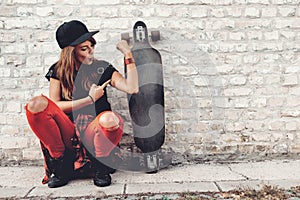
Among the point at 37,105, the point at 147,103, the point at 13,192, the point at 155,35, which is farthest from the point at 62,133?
the point at 155,35

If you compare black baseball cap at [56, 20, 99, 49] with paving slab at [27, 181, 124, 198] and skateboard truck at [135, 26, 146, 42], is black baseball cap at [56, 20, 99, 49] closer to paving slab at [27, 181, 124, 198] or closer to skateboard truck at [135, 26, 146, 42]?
skateboard truck at [135, 26, 146, 42]

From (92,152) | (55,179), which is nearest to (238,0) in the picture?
(92,152)

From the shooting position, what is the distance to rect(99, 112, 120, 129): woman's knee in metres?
3.06

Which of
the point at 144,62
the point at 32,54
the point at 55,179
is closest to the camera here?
the point at 55,179

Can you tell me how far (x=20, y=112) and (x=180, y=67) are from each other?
178cm

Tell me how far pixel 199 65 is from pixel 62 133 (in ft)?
5.37

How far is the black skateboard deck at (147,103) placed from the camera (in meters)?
3.41

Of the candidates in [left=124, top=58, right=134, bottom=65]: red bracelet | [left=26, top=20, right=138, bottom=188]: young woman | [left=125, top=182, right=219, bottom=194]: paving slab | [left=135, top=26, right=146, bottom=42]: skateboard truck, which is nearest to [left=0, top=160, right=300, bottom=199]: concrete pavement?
[left=125, top=182, right=219, bottom=194]: paving slab

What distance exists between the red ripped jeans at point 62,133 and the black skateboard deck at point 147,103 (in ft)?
0.95

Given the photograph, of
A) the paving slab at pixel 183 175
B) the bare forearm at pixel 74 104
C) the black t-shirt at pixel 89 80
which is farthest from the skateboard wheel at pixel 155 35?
the paving slab at pixel 183 175

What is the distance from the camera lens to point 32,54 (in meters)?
3.79

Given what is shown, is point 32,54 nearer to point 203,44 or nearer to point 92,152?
point 92,152

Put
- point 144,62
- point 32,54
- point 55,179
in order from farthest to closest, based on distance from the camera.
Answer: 1. point 32,54
2. point 144,62
3. point 55,179

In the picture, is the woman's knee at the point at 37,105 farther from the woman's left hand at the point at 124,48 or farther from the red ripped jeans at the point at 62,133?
the woman's left hand at the point at 124,48
